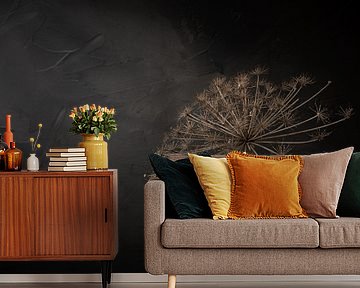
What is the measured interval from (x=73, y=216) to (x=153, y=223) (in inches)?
32.2

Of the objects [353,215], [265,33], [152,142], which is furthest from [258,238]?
[265,33]

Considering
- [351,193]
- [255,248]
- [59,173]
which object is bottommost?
[255,248]

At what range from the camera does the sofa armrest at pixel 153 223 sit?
4074 millimetres

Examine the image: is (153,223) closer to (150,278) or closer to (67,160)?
(67,160)

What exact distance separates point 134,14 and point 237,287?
216 centimetres

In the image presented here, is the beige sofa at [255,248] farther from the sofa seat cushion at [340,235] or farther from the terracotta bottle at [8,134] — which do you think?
the terracotta bottle at [8,134]

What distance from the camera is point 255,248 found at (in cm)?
406

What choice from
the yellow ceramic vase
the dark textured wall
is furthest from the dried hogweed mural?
the yellow ceramic vase

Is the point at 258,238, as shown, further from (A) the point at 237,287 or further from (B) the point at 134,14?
Answer: (B) the point at 134,14

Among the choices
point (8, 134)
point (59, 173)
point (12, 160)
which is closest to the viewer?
point (59, 173)

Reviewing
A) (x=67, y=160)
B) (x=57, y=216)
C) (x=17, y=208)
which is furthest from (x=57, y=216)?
(x=67, y=160)

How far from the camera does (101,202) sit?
4715 millimetres

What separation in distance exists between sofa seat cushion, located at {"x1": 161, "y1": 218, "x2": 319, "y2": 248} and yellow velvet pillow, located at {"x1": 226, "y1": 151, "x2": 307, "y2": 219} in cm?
22

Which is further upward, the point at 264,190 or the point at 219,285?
the point at 264,190
